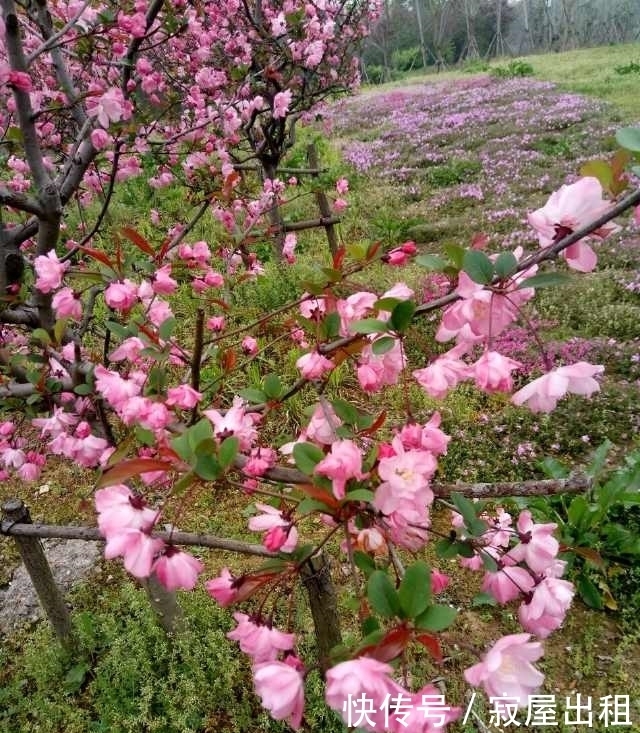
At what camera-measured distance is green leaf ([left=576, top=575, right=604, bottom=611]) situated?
8.05 feet

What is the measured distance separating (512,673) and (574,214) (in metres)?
0.64

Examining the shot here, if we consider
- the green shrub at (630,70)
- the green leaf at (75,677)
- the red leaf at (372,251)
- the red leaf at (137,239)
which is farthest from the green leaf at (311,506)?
the green shrub at (630,70)

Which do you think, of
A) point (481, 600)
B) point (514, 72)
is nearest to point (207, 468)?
point (481, 600)

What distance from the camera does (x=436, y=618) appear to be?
0.70 meters

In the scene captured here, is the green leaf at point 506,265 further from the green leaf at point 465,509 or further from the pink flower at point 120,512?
the pink flower at point 120,512

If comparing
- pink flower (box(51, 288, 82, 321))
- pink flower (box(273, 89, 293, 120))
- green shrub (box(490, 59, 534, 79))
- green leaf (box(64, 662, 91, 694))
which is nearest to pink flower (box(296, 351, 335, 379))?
pink flower (box(51, 288, 82, 321))

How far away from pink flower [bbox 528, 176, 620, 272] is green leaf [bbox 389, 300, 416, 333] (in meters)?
0.21

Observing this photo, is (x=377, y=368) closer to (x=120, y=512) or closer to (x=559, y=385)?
(x=559, y=385)

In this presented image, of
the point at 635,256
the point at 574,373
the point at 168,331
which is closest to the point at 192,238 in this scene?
the point at 635,256

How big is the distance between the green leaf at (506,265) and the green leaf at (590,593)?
2.16 m

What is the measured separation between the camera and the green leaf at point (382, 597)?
2.39ft

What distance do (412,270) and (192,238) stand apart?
2.71 m

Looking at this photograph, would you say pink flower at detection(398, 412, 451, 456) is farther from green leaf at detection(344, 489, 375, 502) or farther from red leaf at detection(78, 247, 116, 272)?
red leaf at detection(78, 247, 116, 272)

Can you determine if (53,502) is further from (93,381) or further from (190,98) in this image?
(190,98)
